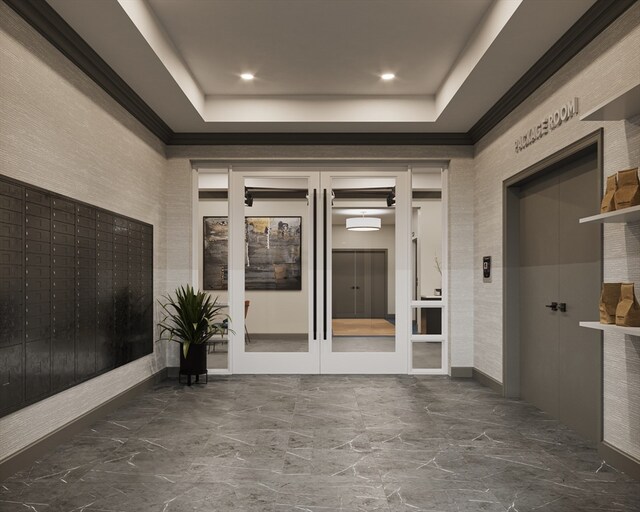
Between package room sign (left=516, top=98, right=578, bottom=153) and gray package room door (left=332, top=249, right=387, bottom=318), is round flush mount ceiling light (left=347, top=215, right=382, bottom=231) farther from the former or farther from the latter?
package room sign (left=516, top=98, right=578, bottom=153)

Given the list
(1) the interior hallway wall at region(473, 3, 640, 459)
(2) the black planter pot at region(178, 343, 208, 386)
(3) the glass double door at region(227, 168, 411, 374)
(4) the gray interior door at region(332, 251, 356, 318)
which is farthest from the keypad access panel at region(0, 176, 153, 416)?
(1) the interior hallway wall at region(473, 3, 640, 459)

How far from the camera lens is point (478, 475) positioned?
119 inches

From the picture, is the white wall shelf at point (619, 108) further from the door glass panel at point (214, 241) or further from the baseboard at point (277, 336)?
the door glass panel at point (214, 241)

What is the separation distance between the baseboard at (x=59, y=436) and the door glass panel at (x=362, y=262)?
2412 mm

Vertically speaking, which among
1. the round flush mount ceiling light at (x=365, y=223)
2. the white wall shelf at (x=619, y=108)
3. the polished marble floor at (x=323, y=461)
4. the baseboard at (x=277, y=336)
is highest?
the white wall shelf at (x=619, y=108)

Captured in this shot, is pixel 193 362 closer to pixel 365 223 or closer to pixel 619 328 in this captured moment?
pixel 365 223

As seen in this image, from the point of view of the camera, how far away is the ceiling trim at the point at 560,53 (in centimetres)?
314

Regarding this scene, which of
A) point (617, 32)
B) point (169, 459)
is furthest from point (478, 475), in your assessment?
point (617, 32)

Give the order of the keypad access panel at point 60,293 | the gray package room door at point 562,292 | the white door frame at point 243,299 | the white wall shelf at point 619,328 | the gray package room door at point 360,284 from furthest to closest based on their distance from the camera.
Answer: the gray package room door at point 360,284 < the white door frame at point 243,299 < the gray package room door at point 562,292 < the keypad access panel at point 60,293 < the white wall shelf at point 619,328

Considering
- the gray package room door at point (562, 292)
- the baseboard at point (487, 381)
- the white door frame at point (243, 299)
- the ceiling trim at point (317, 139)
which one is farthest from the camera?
the white door frame at point (243, 299)

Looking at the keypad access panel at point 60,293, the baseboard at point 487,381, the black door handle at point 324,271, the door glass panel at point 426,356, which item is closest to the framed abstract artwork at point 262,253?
the black door handle at point 324,271

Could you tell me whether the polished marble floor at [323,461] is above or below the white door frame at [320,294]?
below

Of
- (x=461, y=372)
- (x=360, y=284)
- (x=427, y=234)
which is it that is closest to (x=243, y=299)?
(x=360, y=284)

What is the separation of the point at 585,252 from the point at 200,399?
3495 millimetres
